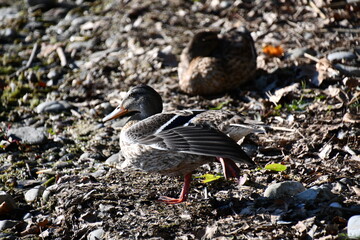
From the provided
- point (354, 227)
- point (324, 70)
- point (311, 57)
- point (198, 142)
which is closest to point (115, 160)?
point (198, 142)

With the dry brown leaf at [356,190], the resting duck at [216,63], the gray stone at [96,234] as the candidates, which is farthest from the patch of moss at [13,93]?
the dry brown leaf at [356,190]

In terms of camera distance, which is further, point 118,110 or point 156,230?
point 118,110

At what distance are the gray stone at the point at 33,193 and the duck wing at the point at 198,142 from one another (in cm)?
121

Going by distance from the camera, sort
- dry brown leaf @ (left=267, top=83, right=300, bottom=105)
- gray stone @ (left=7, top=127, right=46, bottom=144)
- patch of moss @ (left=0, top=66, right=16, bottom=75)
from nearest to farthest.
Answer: gray stone @ (left=7, top=127, right=46, bottom=144)
dry brown leaf @ (left=267, top=83, right=300, bottom=105)
patch of moss @ (left=0, top=66, right=16, bottom=75)

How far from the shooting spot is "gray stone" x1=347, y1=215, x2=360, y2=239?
3.61 metres

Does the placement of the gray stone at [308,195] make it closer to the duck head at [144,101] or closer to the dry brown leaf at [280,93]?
the duck head at [144,101]

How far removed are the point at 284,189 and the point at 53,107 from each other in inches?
152

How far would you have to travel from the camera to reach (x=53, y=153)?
6.17 metres

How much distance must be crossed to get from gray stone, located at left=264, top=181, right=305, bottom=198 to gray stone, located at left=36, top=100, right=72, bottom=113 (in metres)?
3.68

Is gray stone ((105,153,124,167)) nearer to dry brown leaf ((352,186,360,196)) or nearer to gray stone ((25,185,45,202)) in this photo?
gray stone ((25,185,45,202))

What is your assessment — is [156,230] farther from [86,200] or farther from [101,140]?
[101,140]

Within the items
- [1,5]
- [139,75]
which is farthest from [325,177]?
[1,5]

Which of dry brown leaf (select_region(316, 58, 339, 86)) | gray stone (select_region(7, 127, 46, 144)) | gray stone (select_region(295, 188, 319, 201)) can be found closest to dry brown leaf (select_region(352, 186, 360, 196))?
gray stone (select_region(295, 188, 319, 201))

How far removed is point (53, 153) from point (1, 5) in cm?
671
